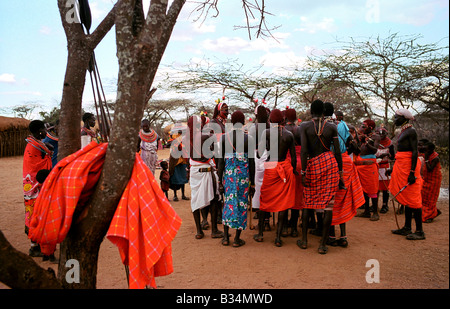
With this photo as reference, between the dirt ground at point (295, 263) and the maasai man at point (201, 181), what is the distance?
0.34m

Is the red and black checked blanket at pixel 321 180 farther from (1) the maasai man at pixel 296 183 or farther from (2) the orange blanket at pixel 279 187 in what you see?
(1) the maasai man at pixel 296 183

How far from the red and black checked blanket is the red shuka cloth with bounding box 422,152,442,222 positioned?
3.05m

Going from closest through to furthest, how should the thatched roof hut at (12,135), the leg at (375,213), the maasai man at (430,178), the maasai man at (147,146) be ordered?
the maasai man at (430,178) → the leg at (375,213) → the maasai man at (147,146) → the thatched roof hut at (12,135)

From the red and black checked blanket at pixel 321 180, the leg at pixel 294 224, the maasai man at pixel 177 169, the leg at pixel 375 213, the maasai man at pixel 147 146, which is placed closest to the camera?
the red and black checked blanket at pixel 321 180

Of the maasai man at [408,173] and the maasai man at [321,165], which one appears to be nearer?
the maasai man at [321,165]

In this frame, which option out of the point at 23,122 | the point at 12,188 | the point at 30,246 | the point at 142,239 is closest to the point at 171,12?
the point at 142,239

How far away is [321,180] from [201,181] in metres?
2.07

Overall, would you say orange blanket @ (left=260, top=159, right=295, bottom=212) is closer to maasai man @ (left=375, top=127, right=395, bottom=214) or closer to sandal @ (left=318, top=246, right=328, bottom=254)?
sandal @ (left=318, top=246, right=328, bottom=254)

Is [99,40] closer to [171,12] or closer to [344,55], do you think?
[171,12]

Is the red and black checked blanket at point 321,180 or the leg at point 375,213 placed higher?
the red and black checked blanket at point 321,180

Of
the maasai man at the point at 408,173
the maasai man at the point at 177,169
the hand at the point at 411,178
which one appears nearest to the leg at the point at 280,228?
the maasai man at the point at 408,173

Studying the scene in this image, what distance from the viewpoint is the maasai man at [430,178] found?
20.5 feet

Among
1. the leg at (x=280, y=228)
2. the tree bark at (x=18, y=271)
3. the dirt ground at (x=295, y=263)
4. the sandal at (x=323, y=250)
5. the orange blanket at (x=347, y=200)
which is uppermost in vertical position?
the tree bark at (x=18, y=271)

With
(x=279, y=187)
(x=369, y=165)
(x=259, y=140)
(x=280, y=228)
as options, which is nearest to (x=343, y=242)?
(x=280, y=228)
